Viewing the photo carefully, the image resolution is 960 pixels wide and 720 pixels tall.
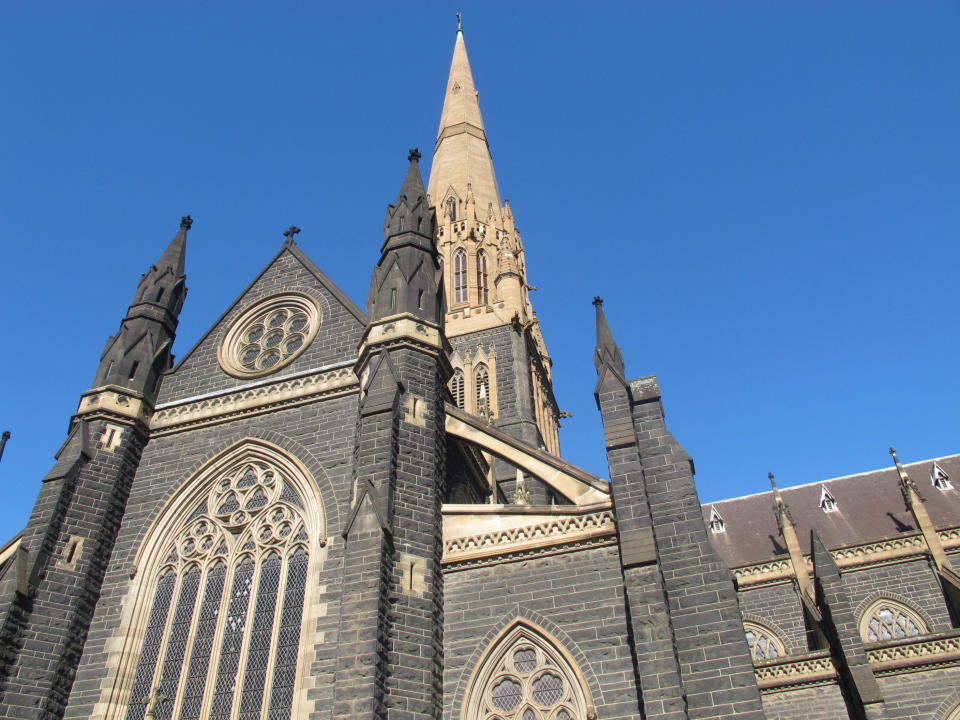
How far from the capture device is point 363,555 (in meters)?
10.3

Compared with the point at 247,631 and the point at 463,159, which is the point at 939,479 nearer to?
the point at 463,159

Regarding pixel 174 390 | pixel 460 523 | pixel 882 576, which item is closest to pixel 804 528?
pixel 882 576

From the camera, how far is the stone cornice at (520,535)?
37.0 feet

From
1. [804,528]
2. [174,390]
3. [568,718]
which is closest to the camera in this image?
[568,718]

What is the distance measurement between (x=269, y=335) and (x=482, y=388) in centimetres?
1011

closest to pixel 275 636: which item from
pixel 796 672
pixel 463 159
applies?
pixel 796 672

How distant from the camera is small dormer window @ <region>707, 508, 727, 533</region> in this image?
97.9 feet

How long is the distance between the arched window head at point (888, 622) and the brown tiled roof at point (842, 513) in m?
2.02

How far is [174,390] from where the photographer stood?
15.3m

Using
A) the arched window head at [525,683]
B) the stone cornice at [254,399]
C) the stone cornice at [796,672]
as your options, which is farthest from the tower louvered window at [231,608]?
the stone cornice at [796,672]

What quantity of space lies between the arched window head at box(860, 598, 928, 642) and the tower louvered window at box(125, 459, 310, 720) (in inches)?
718

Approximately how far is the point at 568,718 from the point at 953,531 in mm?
19047

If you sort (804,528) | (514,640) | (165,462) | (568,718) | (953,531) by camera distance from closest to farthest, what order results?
(568,718) < (514,640) < (165,462) < (953,531) < (804,528)

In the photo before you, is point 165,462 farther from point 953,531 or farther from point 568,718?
point 953,531
